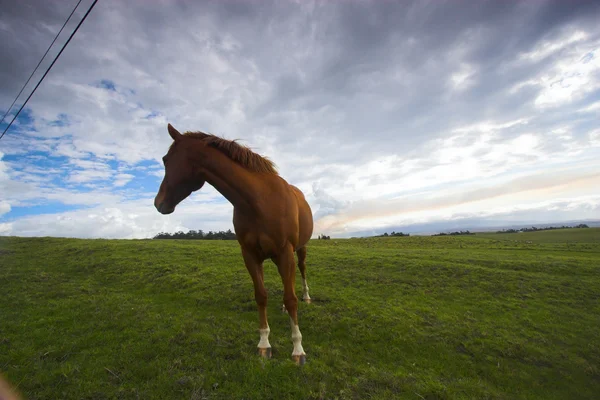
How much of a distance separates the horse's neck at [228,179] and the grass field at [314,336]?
2.40 metres

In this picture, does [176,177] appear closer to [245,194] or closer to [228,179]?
[228,179]

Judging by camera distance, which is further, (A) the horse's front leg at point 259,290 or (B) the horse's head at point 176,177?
(A) the horse's front leg at point 259,290

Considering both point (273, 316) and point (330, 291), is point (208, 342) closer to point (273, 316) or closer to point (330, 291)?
point (273, 316)

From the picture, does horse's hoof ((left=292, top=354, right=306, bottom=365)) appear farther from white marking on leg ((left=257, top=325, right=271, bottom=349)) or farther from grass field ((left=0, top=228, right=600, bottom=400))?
white marking on leg ((left=257, top=325, right=271, bottom=349))

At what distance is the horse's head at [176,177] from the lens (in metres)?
4.09

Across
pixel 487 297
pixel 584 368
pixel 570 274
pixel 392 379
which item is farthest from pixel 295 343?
pixel 570 274

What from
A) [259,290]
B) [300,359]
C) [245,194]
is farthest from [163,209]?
[300,359]

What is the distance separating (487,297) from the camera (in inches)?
302

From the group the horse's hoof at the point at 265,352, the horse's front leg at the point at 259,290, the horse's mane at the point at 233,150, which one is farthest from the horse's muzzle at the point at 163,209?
the horse's hoof at the point at 265,352

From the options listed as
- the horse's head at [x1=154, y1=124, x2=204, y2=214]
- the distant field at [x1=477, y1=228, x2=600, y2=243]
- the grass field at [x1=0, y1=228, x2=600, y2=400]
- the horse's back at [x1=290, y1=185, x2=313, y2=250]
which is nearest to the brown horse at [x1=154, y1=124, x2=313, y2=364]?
the horse's head at [x1=154, y1=124, x2=204, y2=214]

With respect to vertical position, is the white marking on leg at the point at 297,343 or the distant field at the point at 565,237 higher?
the distant field at the point at 565,237

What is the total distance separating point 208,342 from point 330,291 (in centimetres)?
406

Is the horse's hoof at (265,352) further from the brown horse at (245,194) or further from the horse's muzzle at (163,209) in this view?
the horse's muzzle at (163,209)

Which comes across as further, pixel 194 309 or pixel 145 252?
pixel 145 252
